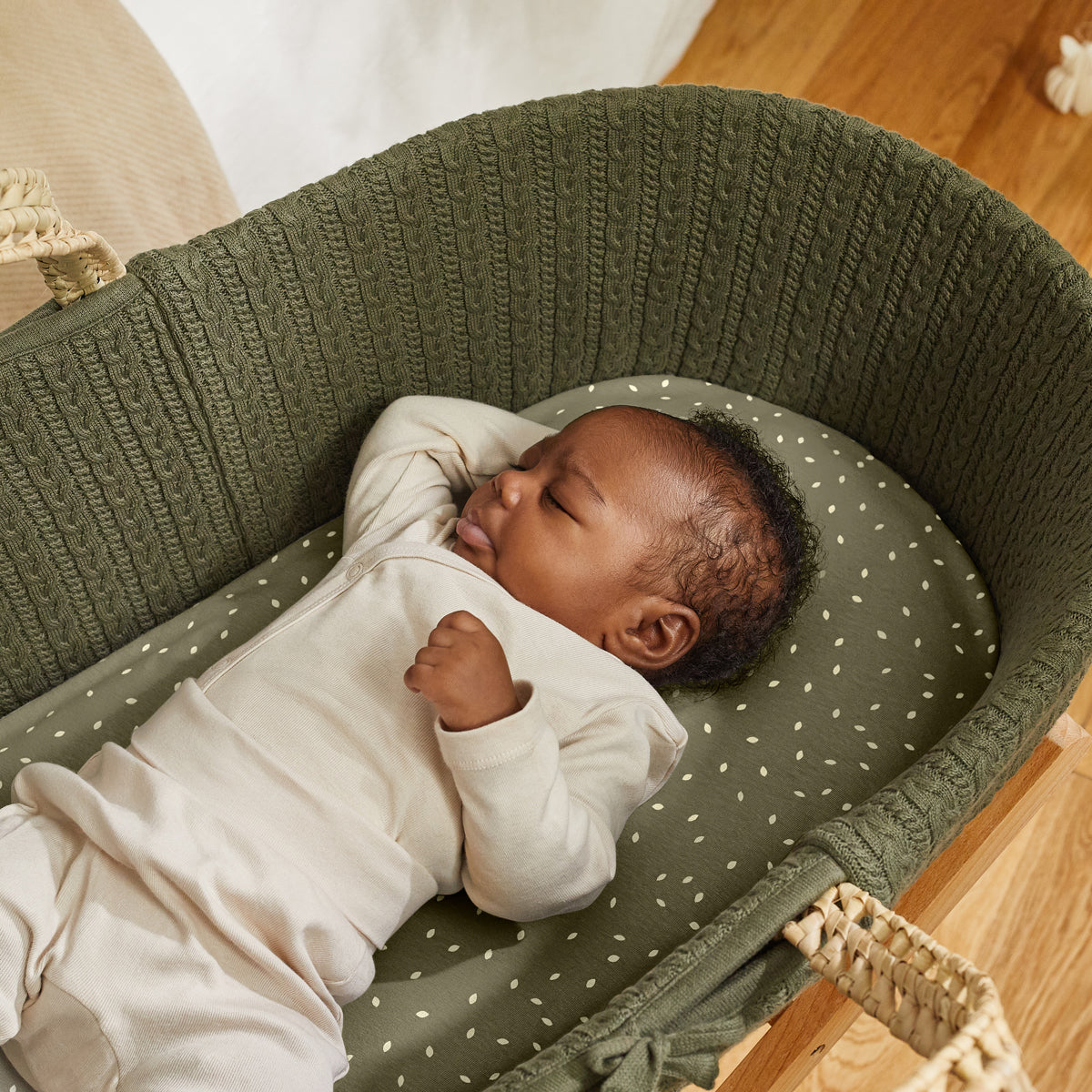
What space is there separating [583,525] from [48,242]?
491mm

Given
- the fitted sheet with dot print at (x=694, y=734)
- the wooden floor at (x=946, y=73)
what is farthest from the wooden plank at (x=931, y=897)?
the wooden floor at (x=946, y=73)

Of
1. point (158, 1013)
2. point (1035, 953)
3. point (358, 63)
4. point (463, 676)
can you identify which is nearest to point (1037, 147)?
point (358, 63)

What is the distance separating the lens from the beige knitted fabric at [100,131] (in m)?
1.32

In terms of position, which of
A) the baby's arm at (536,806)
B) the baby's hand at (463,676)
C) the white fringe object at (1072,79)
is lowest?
the baby's arm at (536,806)

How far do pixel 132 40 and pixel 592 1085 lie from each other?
1.33m

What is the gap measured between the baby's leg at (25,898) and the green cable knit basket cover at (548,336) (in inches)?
10.6

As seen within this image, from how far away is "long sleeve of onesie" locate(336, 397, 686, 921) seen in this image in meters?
0.85

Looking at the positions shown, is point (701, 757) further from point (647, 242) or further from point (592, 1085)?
point (647, 242)

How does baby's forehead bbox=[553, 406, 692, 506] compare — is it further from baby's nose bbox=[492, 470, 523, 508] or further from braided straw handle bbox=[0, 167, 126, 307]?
braided straw handle bbox=[0, 167, 126, 307]

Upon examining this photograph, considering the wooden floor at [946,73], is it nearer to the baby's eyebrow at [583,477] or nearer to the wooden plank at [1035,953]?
the wooden plank at [1035,953]

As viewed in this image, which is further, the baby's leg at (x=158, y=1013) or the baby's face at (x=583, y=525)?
the baby's face at (x=583, y=525)

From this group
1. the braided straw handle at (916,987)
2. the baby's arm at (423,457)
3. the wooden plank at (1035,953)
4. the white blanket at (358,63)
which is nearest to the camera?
the braided straw handle at (916,987)

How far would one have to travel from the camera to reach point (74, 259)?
3.16 feet

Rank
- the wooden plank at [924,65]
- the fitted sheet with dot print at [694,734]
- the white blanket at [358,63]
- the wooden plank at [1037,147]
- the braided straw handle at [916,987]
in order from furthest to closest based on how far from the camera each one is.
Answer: the wooden plank at [924,65] < the wooden plank at [1037,147] < the white blanket at [358,63] < the fitted sheet with dot print at [694,734] < the braided straw handle at [916,987]
